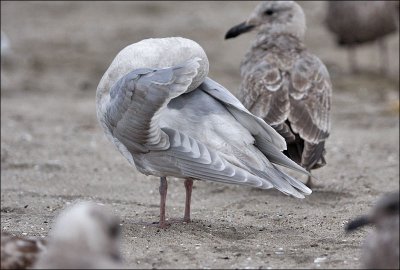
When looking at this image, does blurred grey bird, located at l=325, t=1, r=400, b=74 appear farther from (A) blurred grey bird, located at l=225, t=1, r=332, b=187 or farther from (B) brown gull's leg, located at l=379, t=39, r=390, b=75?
(A) blurred grey bird, located at l=225, t=1, r=332, b=187

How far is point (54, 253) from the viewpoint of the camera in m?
4.44

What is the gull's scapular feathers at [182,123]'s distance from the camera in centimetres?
620

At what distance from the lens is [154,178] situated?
9.12 m

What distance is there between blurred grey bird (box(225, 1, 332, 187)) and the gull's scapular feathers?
1278 millimetres

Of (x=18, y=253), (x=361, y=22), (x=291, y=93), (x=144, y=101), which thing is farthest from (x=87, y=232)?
(x=361, y=22)

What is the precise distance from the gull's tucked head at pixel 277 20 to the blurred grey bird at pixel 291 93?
0.13 meters

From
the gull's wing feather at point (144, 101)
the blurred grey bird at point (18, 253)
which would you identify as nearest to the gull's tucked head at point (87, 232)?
the blurred grey bird at point (18, 253)

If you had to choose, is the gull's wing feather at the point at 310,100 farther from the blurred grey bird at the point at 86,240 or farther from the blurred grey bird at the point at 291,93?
the blurred grey bird at the point at 86,240

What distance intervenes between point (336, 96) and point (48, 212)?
6523mm

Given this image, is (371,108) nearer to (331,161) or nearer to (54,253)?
(331,161)

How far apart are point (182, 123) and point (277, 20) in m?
3.06

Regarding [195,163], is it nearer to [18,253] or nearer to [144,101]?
[144,101]

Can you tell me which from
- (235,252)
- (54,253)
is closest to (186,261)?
(235,252)

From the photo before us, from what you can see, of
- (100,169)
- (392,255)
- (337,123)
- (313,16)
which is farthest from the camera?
(313,16)
